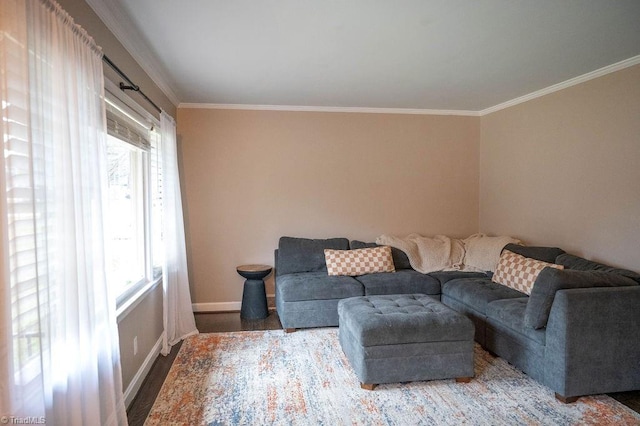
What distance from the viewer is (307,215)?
4539 millimetres

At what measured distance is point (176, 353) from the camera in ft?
10.4

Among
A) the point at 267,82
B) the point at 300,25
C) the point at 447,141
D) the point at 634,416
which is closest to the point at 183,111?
the point at 267,82

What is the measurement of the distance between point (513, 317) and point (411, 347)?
844 mm

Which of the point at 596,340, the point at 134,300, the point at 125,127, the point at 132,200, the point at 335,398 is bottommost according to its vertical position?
the point at 335,398

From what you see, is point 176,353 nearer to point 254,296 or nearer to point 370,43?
point 254,296

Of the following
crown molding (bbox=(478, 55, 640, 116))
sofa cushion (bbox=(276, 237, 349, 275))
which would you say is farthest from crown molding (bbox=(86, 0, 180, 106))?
crown molding (bbox=(478, 55, 640, 116))

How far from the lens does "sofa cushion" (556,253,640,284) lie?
275cm

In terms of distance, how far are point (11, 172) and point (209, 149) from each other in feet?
10.8

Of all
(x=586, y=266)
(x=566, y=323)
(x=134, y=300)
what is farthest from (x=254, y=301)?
(x=586, y=266)

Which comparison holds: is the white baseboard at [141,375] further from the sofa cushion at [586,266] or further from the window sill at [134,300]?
the sofa cushion at [586,266]

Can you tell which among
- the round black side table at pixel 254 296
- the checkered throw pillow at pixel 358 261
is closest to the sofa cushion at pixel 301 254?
the checkered throw pillow at pixel 358 261

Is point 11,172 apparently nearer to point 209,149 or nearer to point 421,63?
point 421,63

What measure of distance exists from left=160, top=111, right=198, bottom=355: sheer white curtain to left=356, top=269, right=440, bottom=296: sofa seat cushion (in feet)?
5.82

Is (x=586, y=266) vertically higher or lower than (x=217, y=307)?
higher
